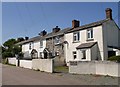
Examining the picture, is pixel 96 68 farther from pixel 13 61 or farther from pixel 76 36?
pixel 13 61

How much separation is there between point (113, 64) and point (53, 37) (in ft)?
78.0

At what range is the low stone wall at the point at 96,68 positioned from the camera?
1803 cm

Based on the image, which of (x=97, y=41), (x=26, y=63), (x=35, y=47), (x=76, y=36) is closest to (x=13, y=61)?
(x=35, y=47)

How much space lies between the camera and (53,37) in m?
41.0

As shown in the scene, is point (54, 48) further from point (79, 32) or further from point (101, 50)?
point (101, 50)

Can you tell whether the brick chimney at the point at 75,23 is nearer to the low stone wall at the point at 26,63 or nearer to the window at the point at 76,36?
the window at the point at 76,36

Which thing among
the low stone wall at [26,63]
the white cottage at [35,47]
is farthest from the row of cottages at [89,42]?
the white cottage at [35,47]

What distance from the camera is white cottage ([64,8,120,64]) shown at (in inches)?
1171

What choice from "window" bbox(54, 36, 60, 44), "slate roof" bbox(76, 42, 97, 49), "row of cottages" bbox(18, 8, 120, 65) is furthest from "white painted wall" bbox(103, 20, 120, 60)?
"window" bbox(54, 36, 60, 44)

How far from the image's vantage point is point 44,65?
2608cm

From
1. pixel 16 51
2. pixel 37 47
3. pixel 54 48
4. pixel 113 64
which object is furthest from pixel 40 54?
pixel 113 64

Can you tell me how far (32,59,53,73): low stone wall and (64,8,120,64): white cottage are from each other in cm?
667

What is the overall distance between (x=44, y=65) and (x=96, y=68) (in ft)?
26.2

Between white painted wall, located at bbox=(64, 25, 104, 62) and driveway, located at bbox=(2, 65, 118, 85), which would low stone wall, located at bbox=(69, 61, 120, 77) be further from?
white painted wall, located at bbox=(64, 25, 104, 62)
